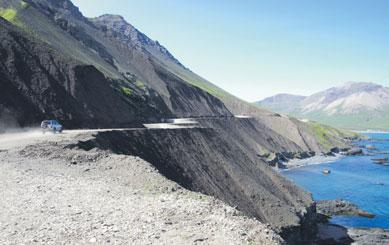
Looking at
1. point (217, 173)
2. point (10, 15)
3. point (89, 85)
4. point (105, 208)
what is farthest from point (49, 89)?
point (10, 15)

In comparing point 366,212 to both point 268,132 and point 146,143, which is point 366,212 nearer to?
point 146,143

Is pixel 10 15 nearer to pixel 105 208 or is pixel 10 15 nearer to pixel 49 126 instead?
pixel 49 126

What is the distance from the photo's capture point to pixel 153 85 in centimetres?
14938

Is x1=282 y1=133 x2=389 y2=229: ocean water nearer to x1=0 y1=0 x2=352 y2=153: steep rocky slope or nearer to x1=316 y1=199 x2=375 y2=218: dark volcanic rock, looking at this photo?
x1=316 y1=199 x2=375 y2=218: dark volcanic rock

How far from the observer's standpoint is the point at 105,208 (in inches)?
831

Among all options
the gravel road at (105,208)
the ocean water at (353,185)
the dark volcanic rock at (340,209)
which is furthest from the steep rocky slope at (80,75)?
the ocean water at (353,185)

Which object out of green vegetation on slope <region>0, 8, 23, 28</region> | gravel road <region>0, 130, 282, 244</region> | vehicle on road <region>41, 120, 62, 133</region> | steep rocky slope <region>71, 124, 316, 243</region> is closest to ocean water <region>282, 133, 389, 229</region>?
steep rocky slope <region>71, 124, 316, 243</region>

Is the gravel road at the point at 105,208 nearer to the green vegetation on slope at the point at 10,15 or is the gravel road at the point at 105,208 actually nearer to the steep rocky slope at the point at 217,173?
the steep rocky slope at the point at 217,173

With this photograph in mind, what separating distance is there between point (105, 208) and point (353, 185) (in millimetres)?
92631

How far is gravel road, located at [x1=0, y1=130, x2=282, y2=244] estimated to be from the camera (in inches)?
691

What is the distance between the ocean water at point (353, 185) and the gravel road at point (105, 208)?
4842 cm

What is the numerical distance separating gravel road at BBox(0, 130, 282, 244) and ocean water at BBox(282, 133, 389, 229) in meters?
48.4

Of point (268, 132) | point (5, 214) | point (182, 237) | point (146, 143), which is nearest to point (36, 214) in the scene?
point (5, 214)

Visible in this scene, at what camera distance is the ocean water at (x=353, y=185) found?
68438 millimetres
